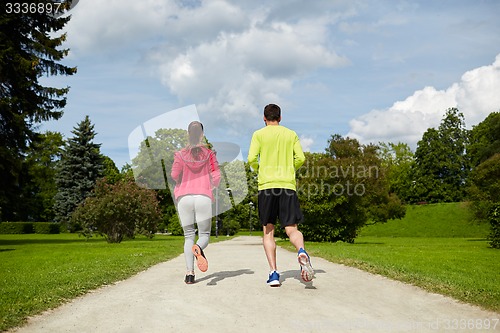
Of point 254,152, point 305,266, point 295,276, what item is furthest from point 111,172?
point 305,266

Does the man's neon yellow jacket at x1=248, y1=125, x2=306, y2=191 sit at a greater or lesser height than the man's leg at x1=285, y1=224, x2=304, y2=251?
greater

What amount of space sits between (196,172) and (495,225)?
68.6 feet

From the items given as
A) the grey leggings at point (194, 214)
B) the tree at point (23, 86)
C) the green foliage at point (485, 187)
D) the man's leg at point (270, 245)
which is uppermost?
the tree at point (23, 86)

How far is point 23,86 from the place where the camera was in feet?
92.4

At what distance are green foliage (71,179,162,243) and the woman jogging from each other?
19.1 metres

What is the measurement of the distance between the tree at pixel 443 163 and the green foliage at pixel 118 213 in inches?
2283

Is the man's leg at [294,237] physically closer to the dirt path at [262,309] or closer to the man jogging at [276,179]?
the man jogging at [276,179]

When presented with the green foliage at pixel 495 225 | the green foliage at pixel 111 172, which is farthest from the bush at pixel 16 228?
the green foliage at pixel 495 225

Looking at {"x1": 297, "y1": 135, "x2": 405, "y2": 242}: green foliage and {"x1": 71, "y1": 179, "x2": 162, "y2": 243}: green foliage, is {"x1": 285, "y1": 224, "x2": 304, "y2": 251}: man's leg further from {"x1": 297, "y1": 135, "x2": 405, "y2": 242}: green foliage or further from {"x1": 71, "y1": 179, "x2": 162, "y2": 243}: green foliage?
{"x1": 297, "y1": 135, "x2": 405, "y2": 242}: green foliage

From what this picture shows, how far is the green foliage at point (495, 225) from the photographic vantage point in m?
22.9

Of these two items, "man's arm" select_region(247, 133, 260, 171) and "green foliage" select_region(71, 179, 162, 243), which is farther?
"green foliage" select_region(71, 179, 162, 243)

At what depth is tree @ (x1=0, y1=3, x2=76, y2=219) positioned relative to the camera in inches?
1072

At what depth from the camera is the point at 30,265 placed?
44.9 feet

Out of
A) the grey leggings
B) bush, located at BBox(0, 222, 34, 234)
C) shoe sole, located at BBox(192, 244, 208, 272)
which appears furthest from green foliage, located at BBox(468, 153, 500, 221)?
bush, located at BBox(0, 222, 34, 234)
